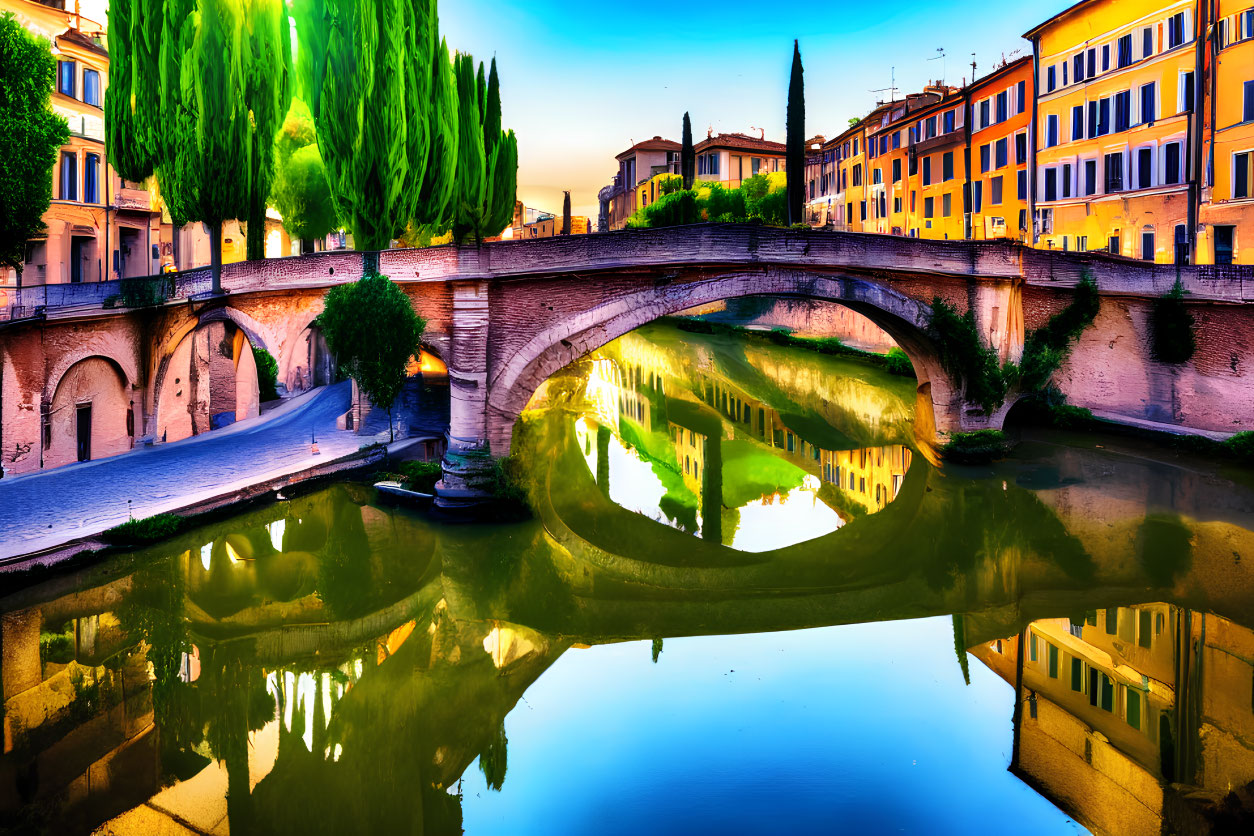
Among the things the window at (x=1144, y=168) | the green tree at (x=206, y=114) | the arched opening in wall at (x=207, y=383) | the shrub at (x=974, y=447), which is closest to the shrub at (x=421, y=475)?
the arched opening in wall at (x=207, y=383)

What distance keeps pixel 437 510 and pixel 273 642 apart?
14.4 feet

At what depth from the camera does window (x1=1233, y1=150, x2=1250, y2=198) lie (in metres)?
21.2

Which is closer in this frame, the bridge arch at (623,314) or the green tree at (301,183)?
the bridge arch at (623,314)

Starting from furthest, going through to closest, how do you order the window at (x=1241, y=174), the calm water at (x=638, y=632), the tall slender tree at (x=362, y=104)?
the window at (x=1241, y=174) < the tall slender tree at (x=362, y=104) < the calm water at (x=638, y=632)

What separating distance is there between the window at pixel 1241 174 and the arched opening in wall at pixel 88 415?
80.7ft

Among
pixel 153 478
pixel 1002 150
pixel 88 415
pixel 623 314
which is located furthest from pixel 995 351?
pixel 88 415

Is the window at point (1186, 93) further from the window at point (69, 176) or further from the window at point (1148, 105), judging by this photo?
the window at point (69, 176)

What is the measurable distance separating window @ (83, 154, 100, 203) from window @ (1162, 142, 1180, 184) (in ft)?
90.2

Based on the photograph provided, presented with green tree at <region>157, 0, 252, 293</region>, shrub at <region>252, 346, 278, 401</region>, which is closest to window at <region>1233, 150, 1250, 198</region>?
green tree at <region>157, 0, 252, 293</region>

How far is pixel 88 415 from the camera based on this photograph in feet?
57.9

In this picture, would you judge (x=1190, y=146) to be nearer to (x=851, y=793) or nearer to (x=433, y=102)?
(x=433, y=102)

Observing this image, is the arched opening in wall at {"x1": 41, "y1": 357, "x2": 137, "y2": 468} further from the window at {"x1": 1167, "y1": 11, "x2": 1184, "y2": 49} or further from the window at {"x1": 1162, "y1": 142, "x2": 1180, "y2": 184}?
the window at {"x1": 1167, "y1": 11, "x2": 1184, "y2": 49}

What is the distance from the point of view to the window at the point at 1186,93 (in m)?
22.5

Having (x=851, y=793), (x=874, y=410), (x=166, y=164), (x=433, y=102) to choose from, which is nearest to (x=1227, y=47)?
(x=874, y=410)
